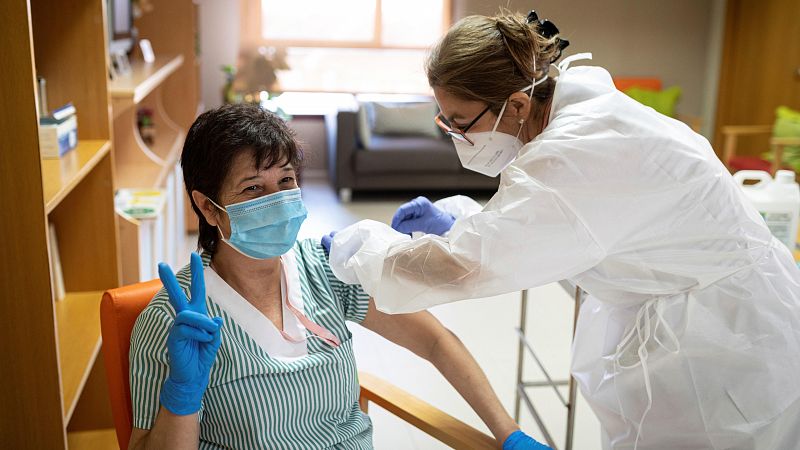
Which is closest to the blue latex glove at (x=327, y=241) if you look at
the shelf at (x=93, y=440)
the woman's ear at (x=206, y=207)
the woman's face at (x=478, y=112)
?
the woman's ear at (x=206, y=207)

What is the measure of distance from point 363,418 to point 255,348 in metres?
0.33

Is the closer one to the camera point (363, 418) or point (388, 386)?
point (363, 418)

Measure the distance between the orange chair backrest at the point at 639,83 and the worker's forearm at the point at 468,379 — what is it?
573 cm

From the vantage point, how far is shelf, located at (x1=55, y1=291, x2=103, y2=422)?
1.80 m

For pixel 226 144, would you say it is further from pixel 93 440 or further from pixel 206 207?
pixel 93 440

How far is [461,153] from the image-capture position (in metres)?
1.69

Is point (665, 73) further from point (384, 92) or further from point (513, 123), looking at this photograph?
point (513, 123)

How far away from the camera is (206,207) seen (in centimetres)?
158

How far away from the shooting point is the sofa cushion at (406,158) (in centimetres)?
599

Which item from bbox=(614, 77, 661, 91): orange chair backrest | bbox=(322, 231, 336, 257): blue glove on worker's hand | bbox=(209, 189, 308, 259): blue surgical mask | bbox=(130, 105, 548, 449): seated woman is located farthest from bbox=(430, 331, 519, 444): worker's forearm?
bbox=(614, 77, 661, 91): orange chair backrest

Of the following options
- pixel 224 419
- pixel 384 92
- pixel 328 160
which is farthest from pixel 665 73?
pixel 224 419

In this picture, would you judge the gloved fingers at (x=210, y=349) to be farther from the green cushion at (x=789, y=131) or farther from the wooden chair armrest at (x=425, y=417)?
the green cushion at (x=789, y=131)

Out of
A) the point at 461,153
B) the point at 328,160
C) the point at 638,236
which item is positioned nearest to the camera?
the point at 638,236

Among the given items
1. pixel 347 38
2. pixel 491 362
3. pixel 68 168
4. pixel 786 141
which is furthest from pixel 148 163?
pixel 786 141
